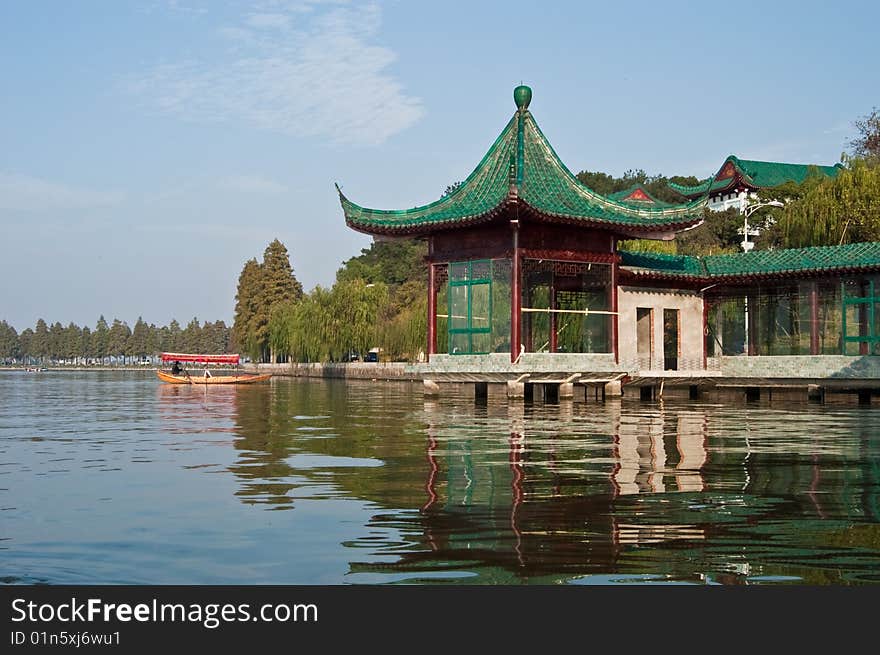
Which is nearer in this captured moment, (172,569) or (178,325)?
(172,569)

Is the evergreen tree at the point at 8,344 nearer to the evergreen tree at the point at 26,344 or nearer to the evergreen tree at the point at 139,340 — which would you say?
the evergreen tree at the point at 26,344

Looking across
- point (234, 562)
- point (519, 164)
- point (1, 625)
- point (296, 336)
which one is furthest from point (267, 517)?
point (296, 336)

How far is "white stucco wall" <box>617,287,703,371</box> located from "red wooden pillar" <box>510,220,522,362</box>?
4.43m

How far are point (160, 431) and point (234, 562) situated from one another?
1182cm

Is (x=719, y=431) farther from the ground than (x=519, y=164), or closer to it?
closer to it

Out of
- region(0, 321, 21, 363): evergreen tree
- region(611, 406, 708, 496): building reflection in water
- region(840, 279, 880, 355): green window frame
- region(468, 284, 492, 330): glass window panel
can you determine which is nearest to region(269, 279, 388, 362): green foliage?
region(468, 284, 492, 330): glass window panel

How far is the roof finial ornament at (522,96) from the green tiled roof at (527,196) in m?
0.15

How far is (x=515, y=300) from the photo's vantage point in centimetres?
2680

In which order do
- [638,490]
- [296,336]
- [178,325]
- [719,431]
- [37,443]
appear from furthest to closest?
[178,325]
[296,336]
[719,431]
[37,443]
[638,490]

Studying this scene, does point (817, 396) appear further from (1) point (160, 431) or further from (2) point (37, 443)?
(2) point (37, 443)

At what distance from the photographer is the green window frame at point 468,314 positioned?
27.4 metres

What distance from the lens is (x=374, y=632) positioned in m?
4.66

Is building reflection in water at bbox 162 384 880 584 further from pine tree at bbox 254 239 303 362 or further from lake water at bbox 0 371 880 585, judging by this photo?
pine tree at bbox 254 239 303 362

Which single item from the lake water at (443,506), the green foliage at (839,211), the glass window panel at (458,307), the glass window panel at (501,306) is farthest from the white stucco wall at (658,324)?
the lake water at (443,506)
